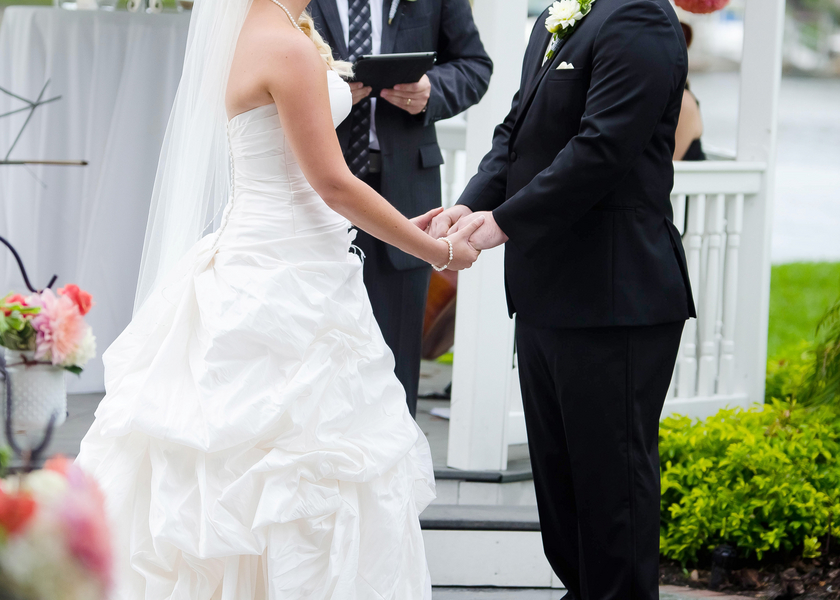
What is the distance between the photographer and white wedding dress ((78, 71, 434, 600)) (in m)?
1.90

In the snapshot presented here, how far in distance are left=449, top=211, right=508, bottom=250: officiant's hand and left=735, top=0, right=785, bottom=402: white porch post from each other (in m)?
2.13

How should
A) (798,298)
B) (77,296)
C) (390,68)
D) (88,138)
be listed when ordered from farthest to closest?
(798,298)
(88,138)
(77,296)
(390,68)

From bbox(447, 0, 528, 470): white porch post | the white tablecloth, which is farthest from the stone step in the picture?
the white tablecloth

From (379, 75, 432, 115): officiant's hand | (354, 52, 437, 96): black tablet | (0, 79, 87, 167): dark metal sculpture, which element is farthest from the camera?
(0, 79, 87, 167): dark metal sculpture

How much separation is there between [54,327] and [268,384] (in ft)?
5.15

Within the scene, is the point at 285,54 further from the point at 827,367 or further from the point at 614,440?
the point at 827,367

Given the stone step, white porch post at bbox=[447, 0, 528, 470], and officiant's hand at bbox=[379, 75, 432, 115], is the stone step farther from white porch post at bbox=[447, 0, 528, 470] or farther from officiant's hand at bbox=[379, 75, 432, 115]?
officiant's hand at bbox=[379, 75, 432, 115]

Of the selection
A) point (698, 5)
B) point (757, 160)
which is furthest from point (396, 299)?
point (698, 5)

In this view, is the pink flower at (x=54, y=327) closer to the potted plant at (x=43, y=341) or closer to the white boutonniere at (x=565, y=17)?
the potted plant at (x=43, y=341)

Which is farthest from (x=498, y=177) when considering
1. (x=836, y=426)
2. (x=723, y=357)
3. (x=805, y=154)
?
(x=805, y=154)

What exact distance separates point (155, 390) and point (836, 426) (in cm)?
243

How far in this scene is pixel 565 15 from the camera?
2.00 metres

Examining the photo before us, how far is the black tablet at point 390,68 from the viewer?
2471 mm

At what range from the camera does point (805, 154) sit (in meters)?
15.2
